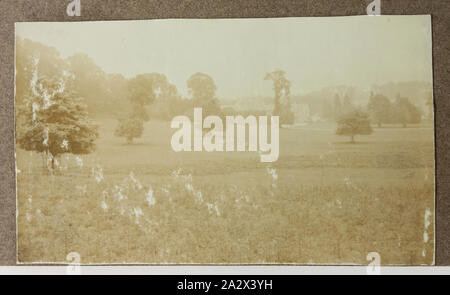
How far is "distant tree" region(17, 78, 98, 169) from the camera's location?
1329mm

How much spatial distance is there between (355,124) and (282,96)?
0.32 metres

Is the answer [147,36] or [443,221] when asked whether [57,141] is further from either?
[443,221]

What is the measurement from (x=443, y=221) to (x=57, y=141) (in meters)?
1.63

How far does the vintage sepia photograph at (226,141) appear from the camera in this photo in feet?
4.30

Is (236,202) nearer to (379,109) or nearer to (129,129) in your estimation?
(129,129)

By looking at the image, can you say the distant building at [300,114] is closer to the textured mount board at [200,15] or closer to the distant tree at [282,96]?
the distant tree at [282,96]

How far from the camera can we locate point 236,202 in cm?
132

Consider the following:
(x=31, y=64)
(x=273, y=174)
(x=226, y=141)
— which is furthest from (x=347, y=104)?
(x=31, y=64)

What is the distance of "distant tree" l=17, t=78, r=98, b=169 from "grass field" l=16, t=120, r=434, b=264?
0.05 metres

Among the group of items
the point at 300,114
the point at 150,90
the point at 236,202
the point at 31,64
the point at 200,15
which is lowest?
the point at 236,202

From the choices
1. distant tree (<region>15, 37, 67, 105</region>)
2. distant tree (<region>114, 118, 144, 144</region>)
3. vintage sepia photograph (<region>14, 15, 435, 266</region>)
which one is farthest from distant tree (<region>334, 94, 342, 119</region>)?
distant tree (<region>15, 37, 67, 105</region>)

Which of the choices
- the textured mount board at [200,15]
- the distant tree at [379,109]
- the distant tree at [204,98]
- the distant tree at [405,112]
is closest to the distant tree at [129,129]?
the distant tree at [204,98]

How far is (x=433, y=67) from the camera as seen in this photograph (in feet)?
4.31
